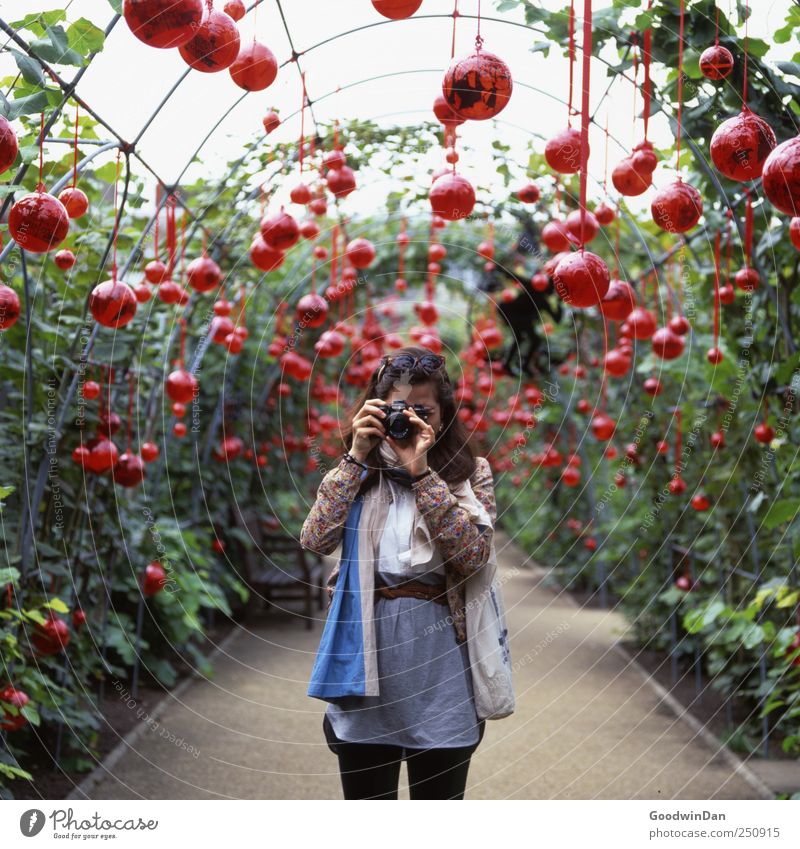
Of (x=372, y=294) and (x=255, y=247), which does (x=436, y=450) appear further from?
(x=372, y=294)

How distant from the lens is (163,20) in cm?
198

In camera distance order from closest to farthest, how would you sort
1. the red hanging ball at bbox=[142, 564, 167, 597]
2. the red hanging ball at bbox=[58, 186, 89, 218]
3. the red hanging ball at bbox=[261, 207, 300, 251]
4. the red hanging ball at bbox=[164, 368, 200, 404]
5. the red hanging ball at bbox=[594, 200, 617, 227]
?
the red hanging ball at bbox=[58, 186, 89, 218] < the red hanging ball at bbox=[261, 207, 300, 251] < the red hanging ball at bbox=[594, 200, 617, 227] < the red hanging ball at bbox=[164, 368, 200, 404] < the red hanging ball at bbox=[142, 564, 167, 597]

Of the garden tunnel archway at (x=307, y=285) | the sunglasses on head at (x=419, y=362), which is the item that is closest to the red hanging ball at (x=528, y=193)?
the garden tunnel archway at (x=307, y=285)

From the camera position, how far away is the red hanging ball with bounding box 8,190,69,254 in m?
2.17

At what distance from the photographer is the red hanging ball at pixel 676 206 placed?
252 cm

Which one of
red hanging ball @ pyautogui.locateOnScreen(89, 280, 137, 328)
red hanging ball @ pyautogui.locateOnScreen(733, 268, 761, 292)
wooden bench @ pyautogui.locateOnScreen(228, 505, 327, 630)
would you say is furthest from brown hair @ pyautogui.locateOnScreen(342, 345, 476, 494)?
wooden bench @ pyautogui.locateOnScreen(228, 505, 327, 630)

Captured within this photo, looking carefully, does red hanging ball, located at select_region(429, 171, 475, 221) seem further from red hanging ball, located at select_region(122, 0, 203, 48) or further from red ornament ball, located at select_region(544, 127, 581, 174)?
red hanging ball, located at select_region(122, 0, 203, 48)

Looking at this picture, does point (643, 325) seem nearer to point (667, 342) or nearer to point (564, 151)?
point (667, 342)

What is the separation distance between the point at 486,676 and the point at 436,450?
0.55m

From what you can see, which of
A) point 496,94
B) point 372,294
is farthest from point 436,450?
point 372,294

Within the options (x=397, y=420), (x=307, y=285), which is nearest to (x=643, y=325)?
(x=397, y=420)

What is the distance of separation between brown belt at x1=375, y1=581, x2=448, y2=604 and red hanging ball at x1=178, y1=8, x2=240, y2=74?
1.25m

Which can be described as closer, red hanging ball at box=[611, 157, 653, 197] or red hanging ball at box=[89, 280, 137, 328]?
red hanging ball at box=[89, 280, 137, 328]

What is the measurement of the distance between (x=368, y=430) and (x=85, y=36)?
1258 millimetres
